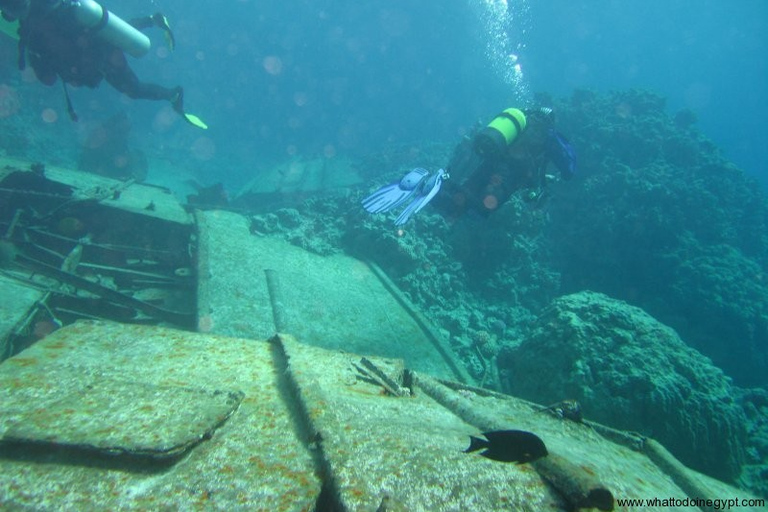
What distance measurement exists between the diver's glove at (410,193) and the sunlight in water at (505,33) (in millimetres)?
37638

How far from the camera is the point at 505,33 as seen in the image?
5847 cm

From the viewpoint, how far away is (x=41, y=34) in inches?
218

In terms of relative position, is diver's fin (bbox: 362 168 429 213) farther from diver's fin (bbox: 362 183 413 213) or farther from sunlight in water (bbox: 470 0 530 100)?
sunlight in water (bbox: 470 0 530 100)

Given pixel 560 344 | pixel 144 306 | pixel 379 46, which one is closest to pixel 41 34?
pixel 144 306

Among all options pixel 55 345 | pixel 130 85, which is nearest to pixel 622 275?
pixel 55 345

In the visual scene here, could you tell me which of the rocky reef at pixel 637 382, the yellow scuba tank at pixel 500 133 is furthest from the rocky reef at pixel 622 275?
the yellow scuba tank at pixel 500 133

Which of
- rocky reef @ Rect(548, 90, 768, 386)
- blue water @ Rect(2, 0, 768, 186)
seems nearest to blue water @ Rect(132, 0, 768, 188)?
blue water @ Rect(2, 0, 768, 186)

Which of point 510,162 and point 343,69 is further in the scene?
point 343,69

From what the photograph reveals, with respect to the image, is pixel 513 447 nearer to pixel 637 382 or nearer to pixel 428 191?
pixel 637 382

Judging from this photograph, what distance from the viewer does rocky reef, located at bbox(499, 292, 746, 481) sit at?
154 inches

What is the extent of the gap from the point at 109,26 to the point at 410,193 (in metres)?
5.76

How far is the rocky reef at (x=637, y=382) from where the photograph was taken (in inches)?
154

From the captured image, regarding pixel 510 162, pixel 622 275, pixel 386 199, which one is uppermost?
pixel 510 162

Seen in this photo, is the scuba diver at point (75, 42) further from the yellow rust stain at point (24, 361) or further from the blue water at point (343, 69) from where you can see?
the blue water at point (343, 69)
